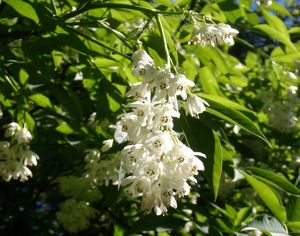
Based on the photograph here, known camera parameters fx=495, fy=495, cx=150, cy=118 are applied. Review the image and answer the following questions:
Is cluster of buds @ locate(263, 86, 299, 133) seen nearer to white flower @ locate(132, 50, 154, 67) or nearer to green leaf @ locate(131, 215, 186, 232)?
green leaf @ locate(131, 215, 186, 232)

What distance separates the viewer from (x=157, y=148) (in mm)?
1398

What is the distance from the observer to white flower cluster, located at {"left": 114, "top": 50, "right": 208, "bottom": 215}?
1.42 m

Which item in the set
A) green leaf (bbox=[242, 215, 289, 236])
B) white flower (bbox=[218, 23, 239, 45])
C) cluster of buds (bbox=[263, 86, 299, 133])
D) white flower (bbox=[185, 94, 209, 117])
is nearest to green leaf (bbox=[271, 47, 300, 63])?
cluster of buds (bbox=[263, 86, 299, 133])

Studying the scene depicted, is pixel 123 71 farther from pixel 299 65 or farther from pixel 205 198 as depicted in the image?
pixel 299 65

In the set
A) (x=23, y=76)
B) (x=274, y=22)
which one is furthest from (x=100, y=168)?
(x=274, y=22)

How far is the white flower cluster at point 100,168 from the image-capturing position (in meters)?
2.64

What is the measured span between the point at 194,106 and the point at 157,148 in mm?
273

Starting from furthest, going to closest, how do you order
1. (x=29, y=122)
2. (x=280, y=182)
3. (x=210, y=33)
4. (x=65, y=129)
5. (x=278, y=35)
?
(x=65, y=129)
(x=278, y=35)
(x=29, y=122)
(x=280, y=182)
(x=210, y=33)

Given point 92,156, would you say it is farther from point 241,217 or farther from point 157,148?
point 157,148

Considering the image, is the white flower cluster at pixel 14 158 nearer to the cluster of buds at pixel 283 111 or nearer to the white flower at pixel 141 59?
the white flower at pixel 141 59

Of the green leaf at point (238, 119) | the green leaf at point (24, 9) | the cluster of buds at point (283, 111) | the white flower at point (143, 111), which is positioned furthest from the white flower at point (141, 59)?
the cluster of buds at point (283, 111)

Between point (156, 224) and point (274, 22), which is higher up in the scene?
point (274, 22)

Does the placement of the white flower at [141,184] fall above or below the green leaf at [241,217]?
above

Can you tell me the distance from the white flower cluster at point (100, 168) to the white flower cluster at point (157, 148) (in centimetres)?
106
